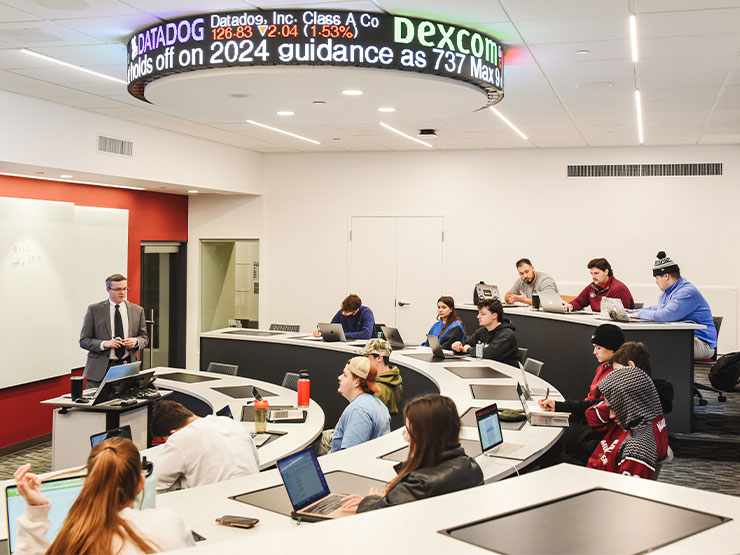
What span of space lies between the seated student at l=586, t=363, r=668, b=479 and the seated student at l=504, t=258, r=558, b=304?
201 inches

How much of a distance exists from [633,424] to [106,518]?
120 inches

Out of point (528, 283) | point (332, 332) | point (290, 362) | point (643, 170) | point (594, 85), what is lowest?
point (290, 362)

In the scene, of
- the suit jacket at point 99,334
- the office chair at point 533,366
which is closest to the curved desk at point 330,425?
the office chair at point 533,366

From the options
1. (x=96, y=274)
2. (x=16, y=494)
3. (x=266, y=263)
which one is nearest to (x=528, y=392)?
(x=16, y=494)

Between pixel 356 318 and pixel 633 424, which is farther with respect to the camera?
pixel 356 318

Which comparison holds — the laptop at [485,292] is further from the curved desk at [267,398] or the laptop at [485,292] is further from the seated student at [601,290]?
the curved desk at [267,398]

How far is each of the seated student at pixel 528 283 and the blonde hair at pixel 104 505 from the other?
24.8 ft

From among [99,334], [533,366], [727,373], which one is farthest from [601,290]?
[99,334]

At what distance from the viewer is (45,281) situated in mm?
8336

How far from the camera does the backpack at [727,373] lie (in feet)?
21.9

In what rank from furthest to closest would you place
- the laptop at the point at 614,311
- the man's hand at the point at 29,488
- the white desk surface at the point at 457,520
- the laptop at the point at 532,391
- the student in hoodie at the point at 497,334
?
1. the laptop at the point at 614,311
2. the student in hoodie at the point at 497,334
3. the laptop at the point at 532,391
4. the man's hand at the point at 29,488
5. the white desk surface at the point at 457,520

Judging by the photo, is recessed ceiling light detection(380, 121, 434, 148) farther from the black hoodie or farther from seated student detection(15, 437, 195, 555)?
seated student detection(15, 437, 195, 555)

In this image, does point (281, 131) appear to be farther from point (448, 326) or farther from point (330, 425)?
point (330, 425)

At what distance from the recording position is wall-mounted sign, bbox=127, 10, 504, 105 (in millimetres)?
4742
